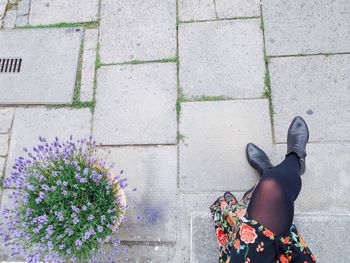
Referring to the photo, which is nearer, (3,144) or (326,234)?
(326,234)

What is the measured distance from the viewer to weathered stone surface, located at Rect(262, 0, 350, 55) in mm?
2951

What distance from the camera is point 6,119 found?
3.04 meters

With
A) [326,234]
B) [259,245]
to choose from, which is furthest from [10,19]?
[326,234]

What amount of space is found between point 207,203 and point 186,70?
1062mm

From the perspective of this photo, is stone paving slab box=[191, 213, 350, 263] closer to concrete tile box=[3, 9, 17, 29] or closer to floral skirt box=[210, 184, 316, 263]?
floral skirt box=[210, 184, 316, 263]

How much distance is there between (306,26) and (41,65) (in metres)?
2.19

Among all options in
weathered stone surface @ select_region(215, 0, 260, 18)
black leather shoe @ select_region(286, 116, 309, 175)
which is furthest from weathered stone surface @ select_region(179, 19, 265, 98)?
black leather shoe @ select_region(286, 116, 309, 175)

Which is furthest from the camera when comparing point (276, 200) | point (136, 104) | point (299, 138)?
point (136, 104)

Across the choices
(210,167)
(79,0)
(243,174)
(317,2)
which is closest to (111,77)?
(79,0)

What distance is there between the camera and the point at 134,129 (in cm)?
290

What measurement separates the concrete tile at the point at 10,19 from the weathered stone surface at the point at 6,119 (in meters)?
0.80

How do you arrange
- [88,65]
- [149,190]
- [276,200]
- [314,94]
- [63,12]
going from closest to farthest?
[276,200], [149,190], [314,94], [88,65], [63,12]

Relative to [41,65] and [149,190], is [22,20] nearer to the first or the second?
[41,65]

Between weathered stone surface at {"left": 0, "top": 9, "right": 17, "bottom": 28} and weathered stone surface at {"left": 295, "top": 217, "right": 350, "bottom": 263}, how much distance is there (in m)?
2.84
